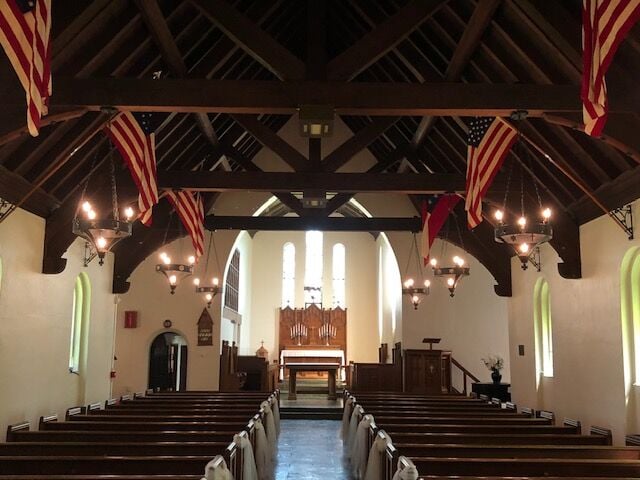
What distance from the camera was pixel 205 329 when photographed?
1761 cm

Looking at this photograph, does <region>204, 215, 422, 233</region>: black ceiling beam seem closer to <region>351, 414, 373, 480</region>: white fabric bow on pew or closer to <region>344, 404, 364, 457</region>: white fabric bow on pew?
<region>344, 404, 364, 457</region>: white fabric bow on pew

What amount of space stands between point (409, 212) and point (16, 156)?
11.7m

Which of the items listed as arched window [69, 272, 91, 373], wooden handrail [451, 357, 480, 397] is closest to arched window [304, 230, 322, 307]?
wooden handrail [451, 357, 480, 397]

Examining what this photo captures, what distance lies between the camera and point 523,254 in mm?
7730

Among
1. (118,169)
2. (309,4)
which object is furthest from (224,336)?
(309,4)

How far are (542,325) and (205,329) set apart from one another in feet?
30.3

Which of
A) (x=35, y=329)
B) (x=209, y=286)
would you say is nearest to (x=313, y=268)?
(x=209, y=286)

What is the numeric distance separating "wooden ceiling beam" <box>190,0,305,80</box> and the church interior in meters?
0.03

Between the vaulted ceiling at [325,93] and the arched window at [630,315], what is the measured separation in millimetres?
846

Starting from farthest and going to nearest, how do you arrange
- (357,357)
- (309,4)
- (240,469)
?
(357,357), (309,4), (240,469)

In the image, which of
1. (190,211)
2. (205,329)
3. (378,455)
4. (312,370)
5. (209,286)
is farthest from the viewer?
(312,370)

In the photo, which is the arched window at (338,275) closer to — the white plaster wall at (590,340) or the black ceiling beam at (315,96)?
the white plaster wall at (590,340)

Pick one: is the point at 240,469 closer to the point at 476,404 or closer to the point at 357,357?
the point at 476,404

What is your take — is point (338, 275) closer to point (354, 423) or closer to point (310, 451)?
point (310, 451)
